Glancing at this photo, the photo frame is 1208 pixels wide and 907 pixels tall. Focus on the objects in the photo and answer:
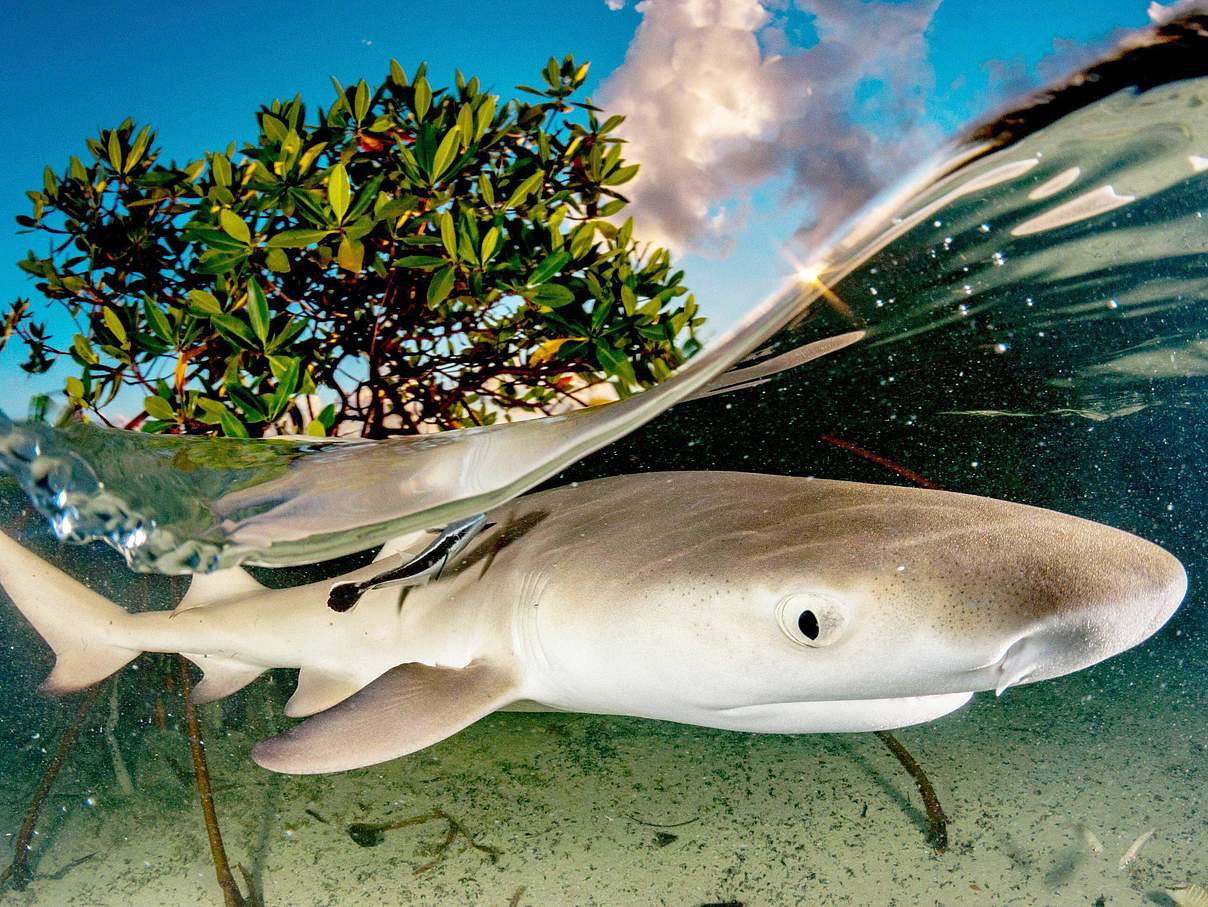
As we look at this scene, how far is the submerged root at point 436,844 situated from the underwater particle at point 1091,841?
1.83 m

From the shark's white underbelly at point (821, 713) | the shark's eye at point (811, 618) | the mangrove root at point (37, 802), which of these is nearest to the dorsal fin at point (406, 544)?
the shark's white underbelly at point (821, 713)

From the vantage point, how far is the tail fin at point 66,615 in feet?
7.14

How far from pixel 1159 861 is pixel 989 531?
1.76 metres

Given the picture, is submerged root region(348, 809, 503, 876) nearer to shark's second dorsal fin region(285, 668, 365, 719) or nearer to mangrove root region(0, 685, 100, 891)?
shark's second dorsal fin region(285, 668, 365, 719)

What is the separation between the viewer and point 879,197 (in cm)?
198

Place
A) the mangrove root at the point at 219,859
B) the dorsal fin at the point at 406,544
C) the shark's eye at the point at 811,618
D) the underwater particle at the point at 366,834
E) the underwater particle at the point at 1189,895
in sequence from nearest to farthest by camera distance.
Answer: the shark's eye at the point at 811,618, the mangrove root at the point at 219,859, the underwater particle at the point at 366,834, the underwater particle at the point at 1189,895, the dorsal fin at the point at 406,544

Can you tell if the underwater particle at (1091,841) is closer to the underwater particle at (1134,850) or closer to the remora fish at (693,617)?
the underwater particle at (1134,850)

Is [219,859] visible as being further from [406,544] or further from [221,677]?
[406,544]

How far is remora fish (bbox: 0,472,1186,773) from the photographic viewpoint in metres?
1.30

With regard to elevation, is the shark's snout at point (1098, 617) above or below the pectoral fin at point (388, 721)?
below

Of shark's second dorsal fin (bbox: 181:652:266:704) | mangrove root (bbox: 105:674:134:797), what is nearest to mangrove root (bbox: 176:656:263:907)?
shark's second dorsal fin (bbox: 181:652:266:704)

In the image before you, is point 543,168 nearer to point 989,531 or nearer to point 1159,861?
point 989,531

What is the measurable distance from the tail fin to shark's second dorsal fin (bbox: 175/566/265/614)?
0.19 m

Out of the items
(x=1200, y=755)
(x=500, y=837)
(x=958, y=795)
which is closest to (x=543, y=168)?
(x=500, y=837)
